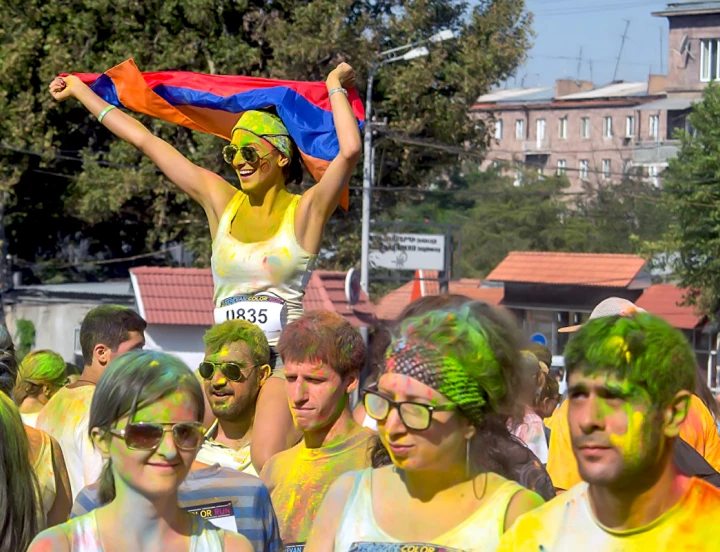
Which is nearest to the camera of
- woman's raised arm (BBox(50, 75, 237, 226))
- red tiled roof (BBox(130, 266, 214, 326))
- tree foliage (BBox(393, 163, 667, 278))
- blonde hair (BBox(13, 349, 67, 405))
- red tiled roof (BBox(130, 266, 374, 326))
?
woman's raised arm (BBox(50, 75, 237, 226))

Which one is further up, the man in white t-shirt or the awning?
the awning

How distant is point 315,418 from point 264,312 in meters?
1.15

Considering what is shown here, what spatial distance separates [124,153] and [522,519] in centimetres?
2496

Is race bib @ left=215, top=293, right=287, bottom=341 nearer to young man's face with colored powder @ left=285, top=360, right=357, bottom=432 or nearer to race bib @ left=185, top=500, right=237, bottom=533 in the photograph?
young man's face with colored powder @ left=285, top=360, right=357, bottom=432

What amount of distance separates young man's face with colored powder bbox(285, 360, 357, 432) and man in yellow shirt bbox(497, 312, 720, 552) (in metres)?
1.61

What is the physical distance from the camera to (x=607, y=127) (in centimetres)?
10056

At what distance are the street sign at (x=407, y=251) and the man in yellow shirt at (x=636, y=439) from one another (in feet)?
82.5

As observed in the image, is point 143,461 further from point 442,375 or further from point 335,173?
point 335,173

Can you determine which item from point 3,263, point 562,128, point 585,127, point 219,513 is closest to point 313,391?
point 219,513

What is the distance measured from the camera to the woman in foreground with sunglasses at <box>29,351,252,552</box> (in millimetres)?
3326

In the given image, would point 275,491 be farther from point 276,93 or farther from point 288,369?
point 276,93

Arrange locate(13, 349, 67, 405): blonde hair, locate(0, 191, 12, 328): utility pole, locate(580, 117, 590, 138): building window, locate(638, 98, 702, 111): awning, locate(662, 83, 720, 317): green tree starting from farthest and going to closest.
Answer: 1. locate(580, 117, 590, 138): building window
2. locate(638, 98, 702, 111): awning
3. locate(662, 83, 720, 317): green tree
4. locate(0, 191, 12, 328): utility pole
5. locate(13, 349, 67, 405): blonde hair

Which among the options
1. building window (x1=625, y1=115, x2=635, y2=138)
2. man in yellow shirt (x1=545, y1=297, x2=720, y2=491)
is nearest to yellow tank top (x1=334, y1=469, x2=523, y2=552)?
man in yellow shirt (x1=545, y1=297, x2=720, y2=491)

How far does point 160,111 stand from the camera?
6996mm
